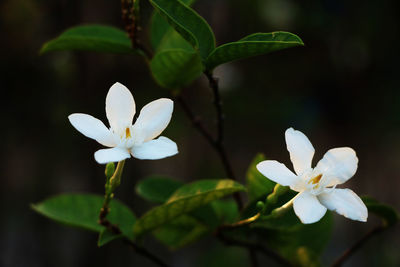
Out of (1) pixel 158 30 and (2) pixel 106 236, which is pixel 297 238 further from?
(1) pixel 158 30

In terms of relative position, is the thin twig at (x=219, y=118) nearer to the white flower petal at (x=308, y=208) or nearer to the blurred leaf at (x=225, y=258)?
the white flower petal at (x=308, y=208)

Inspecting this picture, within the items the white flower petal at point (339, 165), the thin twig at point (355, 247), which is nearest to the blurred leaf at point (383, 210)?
the thin twig at point (355, 247)

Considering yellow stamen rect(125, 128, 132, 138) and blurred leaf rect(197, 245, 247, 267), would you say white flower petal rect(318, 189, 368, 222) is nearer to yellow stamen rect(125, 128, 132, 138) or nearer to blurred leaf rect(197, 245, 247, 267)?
yellow stamen rect(125, 128, 132, 138)

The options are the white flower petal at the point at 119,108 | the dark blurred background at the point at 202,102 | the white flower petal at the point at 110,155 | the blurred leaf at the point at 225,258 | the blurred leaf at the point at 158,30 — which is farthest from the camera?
the blurred leaf at the point at 225,258

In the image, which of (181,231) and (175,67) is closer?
(175,67)

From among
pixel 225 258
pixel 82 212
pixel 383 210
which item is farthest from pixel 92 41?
pixel 225 258

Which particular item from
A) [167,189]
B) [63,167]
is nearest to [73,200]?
[167,189]

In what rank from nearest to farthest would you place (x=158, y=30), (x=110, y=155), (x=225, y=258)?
(x=110, y=155)
(x=158, y=30)
(x=225, y=258)
